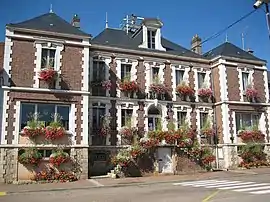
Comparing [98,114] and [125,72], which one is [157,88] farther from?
[98,114]

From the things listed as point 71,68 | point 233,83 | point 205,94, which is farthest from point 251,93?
point 71,68

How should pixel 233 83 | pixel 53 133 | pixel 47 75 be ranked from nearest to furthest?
pixel 53 133, pixel 47 75, pixel 233 83

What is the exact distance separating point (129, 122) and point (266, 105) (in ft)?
32.9

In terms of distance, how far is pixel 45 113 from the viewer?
14.6 metres

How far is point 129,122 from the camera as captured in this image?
17109 millimetres

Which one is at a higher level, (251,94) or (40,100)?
(251,94)

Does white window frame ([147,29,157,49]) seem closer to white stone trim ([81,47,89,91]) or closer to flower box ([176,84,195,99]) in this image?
flower box ([176,84,195,99])

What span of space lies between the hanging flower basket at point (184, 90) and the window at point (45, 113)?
7.23 meters

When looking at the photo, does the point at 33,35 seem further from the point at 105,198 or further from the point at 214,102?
the point at 214,102

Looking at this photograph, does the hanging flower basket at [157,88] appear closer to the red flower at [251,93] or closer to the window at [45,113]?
the window at [45,113]

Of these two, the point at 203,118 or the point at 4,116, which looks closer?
the point at 4,116

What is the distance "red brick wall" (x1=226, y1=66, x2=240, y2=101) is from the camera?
1950cm

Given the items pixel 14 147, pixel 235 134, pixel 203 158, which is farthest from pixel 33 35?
pixel 235 134

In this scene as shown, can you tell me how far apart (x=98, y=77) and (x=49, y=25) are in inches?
151
